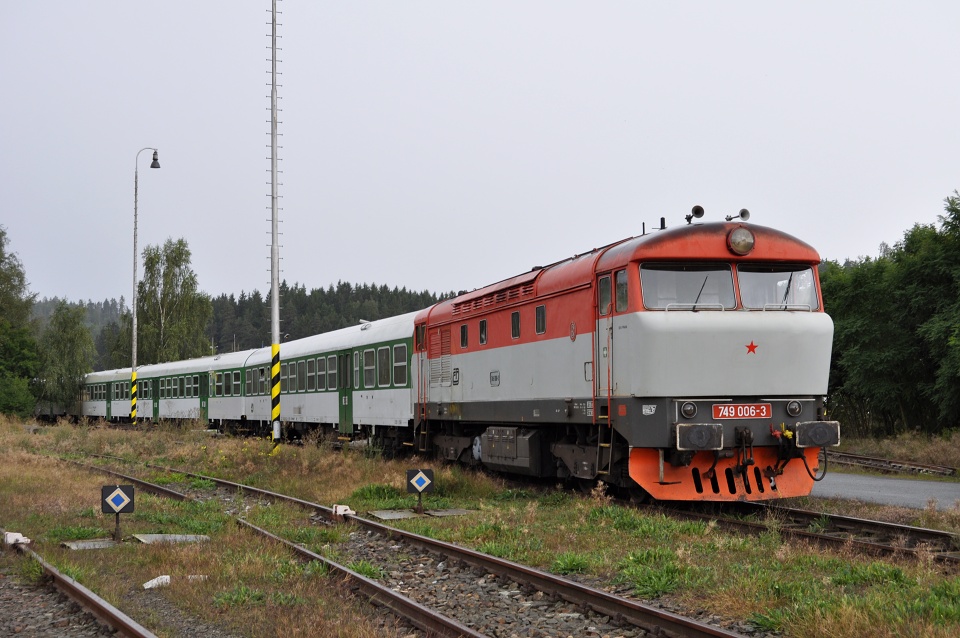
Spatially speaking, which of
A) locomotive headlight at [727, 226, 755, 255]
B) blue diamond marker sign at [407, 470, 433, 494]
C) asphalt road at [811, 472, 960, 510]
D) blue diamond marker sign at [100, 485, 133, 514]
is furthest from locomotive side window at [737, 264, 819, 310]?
blue diamond marker sign at [100, 485, 133, 514]

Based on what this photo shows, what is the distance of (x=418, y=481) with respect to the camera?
14086 millimetres

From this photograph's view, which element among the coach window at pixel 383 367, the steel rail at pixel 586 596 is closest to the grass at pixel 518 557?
the steel rail at pixel 586 596

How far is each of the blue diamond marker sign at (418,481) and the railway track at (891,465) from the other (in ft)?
42.7

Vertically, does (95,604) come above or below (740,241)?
below

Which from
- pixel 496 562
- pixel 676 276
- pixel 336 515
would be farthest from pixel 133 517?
pixel 676 276

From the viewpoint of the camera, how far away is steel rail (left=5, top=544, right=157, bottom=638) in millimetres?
7289

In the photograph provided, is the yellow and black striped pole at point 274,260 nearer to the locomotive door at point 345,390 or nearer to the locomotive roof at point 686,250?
the locomotive door at point 345,390

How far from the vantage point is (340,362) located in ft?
88.9

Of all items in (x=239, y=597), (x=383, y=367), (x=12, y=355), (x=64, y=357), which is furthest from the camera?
(x=64, y=357)

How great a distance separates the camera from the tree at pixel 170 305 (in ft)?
223

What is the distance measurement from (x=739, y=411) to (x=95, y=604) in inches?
324

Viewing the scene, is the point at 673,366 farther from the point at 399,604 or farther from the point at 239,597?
the point at 239,597

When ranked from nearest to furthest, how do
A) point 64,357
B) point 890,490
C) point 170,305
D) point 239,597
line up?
point 239,597 < point 890,490 < point 64,357 < point 170,305

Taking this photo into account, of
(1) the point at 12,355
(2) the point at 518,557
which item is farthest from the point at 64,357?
(2) the point at 518,557
